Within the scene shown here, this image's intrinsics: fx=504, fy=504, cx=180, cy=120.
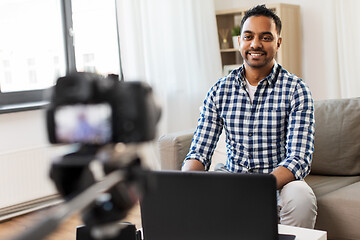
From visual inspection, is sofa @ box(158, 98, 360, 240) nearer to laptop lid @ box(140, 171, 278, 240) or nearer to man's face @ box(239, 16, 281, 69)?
man's face @ box(239, 16, 281, 69)

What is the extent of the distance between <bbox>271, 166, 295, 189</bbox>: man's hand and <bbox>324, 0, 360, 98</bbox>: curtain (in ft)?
6.66

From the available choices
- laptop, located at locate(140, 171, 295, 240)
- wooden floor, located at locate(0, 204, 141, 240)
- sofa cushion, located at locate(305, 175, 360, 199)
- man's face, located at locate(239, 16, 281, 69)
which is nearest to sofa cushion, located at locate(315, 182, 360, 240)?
sofa cushion, located at locate(305, 175, 360, 199)

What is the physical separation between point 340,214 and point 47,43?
93.5 inches

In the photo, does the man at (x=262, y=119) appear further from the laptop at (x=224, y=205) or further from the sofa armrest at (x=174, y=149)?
the laptop at (x=224, y=205)

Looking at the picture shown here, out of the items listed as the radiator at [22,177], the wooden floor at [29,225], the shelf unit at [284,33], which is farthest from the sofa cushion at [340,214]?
the shelf unit at [284,33]

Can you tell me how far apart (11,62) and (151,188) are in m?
3.14

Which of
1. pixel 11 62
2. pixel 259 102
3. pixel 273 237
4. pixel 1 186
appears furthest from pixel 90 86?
pixel 11 62

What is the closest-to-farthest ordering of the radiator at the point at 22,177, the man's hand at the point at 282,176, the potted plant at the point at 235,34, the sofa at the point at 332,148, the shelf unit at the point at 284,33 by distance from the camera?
1. the man's hand at the point at 282,176
2. the sofa at the point at 332,148
3. the radiator at the point at 22,177
4. the shelf unit at the point at 284,33
5. the potted plant at the point at 235,34

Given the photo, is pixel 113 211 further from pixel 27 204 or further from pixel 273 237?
pixel 27 204

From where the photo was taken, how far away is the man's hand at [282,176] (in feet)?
6.21

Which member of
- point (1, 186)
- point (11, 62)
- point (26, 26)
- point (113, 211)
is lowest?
point (1, 186)

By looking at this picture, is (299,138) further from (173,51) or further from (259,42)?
(173,51)

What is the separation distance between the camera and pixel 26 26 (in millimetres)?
3459

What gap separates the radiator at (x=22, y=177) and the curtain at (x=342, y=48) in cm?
218
